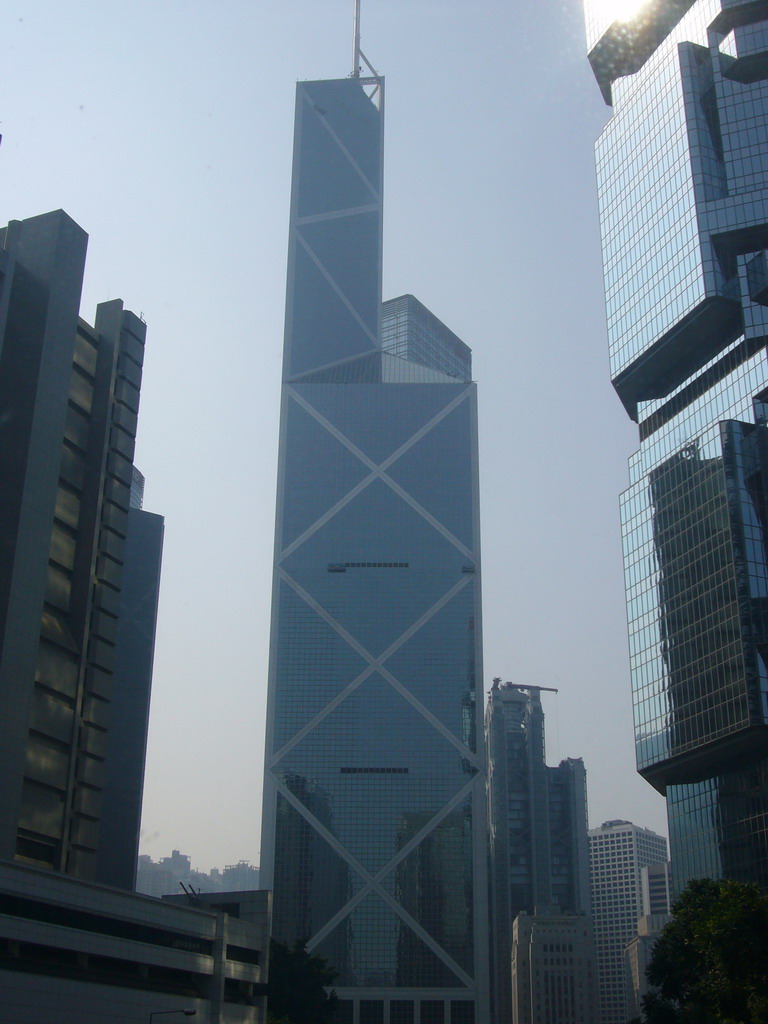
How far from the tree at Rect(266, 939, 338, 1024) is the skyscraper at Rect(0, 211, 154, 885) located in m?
19.5

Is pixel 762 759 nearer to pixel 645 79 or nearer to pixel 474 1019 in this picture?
pixel 474 1019

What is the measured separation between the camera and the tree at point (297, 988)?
6856 cm

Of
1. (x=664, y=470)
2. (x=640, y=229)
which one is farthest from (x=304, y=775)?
(x=640, y=229)

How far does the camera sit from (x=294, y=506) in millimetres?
124250

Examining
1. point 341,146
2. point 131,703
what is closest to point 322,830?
point 131,703

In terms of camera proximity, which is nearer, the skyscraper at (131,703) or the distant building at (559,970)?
the skyscraper at (131,703)

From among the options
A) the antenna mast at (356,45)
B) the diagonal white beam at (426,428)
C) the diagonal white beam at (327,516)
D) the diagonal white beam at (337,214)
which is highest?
the antenna mast at (356,45)

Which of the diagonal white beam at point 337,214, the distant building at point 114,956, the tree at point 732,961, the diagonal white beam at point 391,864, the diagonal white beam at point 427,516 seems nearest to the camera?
the distant building at point 114,956

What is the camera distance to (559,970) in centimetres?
15888

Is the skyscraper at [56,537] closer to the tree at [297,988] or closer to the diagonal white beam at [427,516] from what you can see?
the tree at [297,988]

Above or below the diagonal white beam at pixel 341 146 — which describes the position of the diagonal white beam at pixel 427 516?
below

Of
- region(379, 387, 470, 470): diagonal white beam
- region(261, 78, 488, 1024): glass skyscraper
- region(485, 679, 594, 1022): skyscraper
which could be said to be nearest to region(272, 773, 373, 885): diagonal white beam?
region(261, 78, 488, 1024): glass skyscraper

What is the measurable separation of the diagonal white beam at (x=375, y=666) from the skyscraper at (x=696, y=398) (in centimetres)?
2425

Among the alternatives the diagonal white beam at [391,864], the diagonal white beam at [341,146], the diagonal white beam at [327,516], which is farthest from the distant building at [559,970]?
the diagonal white beam at [341,146]
